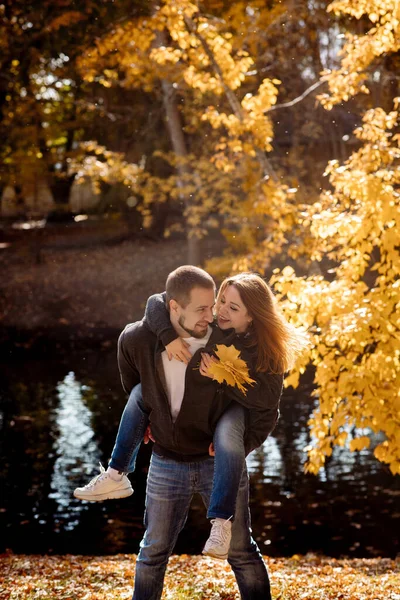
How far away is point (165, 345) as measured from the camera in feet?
11.0

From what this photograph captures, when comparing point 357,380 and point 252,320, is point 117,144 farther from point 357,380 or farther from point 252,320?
point 252,320

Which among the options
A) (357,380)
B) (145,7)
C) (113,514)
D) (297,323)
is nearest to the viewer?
(357,380)

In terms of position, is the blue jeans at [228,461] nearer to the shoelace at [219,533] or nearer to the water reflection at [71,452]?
the shoelace at [219,533]

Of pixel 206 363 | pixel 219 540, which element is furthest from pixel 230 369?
pixel 219 540

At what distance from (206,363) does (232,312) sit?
302 millimetres

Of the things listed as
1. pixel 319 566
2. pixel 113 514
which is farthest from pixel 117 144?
pixel 319 566

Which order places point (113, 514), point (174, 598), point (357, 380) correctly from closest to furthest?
1. point (174, 598)
2. point (357, 380)
3. point (113, 514)

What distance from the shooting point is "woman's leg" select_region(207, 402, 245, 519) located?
3.21 m

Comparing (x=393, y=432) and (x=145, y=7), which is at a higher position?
(x=145, y=7)

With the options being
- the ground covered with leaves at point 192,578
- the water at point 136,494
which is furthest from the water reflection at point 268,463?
the ground covered with leaves at point 192,578

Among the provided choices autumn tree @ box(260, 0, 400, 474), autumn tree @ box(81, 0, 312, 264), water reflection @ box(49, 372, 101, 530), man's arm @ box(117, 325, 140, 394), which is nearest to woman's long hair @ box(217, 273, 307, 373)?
man's arm @ box(117, 325, 140, 394)

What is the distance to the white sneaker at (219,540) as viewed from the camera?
3.10 m

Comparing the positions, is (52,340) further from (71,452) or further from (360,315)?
(360,315)

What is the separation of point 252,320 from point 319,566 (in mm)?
4382
